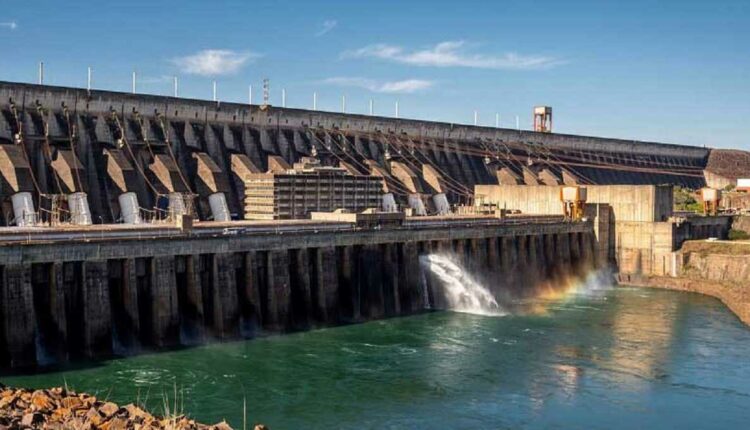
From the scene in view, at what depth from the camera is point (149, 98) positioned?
73.3m

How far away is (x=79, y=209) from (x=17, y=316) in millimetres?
22696

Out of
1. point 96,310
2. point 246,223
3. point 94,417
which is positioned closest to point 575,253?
point 246,223

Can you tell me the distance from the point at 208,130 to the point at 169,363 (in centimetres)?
4103

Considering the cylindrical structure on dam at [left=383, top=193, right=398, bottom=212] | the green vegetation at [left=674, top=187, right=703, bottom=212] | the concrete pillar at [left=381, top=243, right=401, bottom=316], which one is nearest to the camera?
the concrete pillar at [left=381, top=243, right=401, bottom=316]

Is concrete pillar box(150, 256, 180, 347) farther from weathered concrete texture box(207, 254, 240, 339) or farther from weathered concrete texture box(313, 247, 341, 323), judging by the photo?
weathered concrete texture box(313, 247, 341, 323)

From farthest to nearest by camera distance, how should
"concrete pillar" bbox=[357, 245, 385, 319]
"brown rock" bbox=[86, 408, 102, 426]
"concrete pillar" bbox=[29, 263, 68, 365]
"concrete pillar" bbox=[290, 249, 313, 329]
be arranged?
"concrete pillar" bbox=[357, 245, 385, 319] → "concrete pillar" bbox=[290, 249, 313, 329] → "concrete pillar" bbox=[29, 263, 68, 365] → "brown rock" bbox=[86, 408, 102, 426]

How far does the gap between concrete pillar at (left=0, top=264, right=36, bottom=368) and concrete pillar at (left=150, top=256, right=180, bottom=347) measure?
6161mm

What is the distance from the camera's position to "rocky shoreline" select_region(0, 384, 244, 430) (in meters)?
23.6

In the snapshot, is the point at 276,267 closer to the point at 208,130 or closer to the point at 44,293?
the point at 44,293

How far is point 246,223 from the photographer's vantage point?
5450 cm

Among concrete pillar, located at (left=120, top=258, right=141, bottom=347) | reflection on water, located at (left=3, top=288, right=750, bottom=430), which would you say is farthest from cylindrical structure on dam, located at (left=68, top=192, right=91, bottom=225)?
reflection on water, located at (left=3, top=288, right=750, bottom=430)

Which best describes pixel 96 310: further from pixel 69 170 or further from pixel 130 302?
pixel 69 170

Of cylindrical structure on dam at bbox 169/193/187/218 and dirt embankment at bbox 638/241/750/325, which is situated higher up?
cylindrical structure on dam at bbox 169/193/187/218

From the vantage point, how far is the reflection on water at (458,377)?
33094mm
